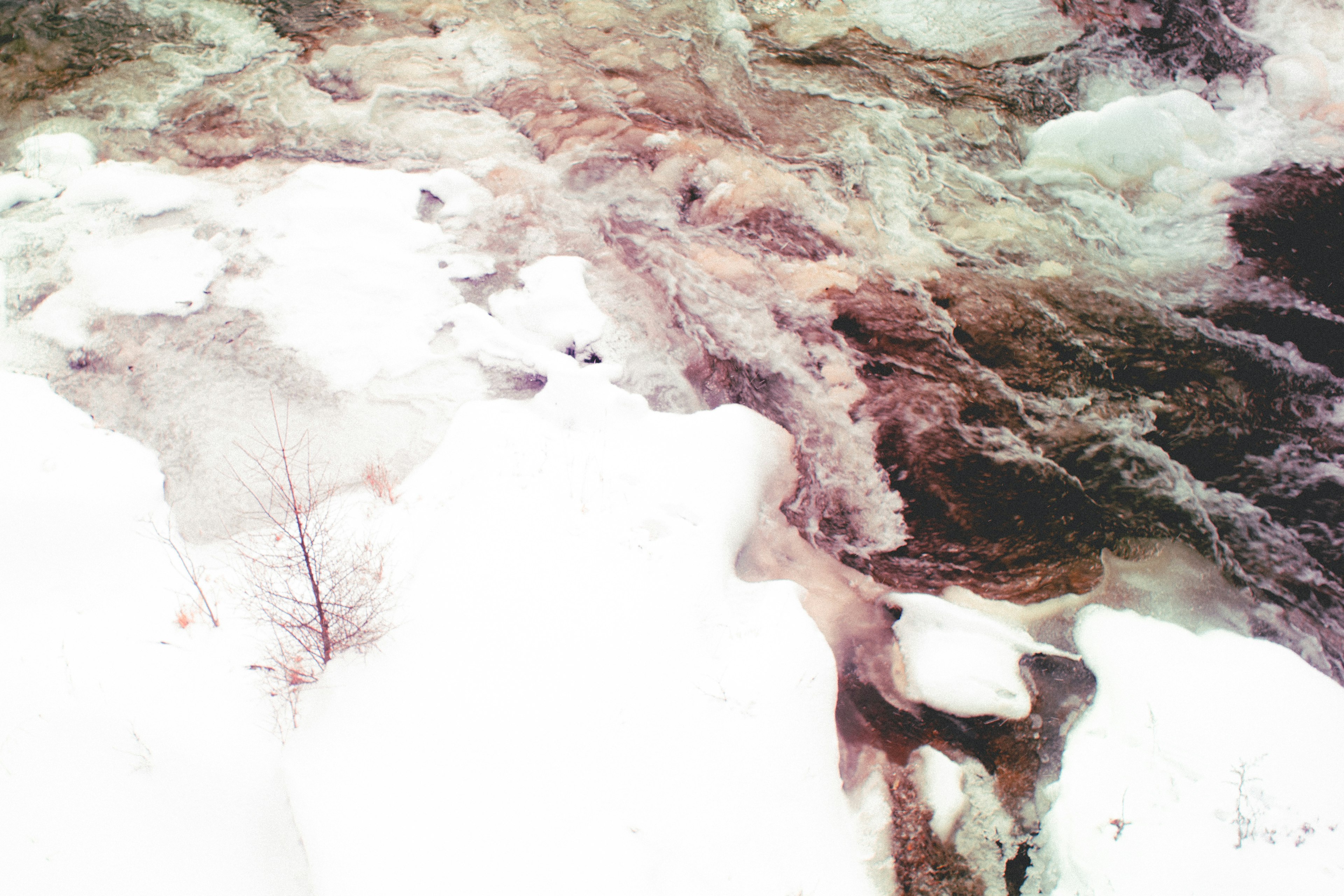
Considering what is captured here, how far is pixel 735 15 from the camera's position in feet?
26.7

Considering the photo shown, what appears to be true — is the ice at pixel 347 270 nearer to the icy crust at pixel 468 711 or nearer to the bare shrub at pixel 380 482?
the bare shrub at pixel 380 482

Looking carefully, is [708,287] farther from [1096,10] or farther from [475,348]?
[1096,10]

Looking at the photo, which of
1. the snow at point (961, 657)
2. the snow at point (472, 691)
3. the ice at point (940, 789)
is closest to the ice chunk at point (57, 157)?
the snow at point (472, 691)

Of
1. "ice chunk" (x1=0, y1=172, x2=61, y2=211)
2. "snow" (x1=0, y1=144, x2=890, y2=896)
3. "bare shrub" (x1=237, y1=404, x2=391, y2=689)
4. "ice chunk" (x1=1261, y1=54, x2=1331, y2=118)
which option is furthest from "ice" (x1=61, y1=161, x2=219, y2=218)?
"ice chunk" (x1=1261, y1=54, x2=1331, y2=118)

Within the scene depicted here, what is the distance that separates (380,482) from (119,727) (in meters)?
1.50

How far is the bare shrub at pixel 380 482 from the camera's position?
3.79 meters

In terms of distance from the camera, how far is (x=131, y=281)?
5039mm

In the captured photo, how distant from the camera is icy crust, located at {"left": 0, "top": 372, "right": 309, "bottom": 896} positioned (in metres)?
2.49

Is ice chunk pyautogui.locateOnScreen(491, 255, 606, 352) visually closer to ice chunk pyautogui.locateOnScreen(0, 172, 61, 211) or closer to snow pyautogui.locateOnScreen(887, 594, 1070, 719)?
snow pyautogui.locateOnScreen(887, 594, 1070, 719)

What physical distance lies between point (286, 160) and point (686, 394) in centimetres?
418

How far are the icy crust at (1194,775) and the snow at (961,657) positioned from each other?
0.29 meters

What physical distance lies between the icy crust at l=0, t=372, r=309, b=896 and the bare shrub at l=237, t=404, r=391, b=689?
0.59 feet

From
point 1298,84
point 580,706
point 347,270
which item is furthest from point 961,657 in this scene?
point 1298,84

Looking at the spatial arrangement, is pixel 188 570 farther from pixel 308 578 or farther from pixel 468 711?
pixel 468 711
